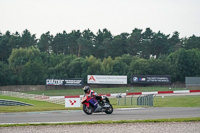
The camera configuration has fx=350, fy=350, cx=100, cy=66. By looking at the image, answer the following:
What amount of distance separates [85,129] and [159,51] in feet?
456

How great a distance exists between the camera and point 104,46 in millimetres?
142625

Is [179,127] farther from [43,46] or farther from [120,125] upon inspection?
[43,46]

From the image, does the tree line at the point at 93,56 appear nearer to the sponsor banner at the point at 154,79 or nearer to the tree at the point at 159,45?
the tree at the point at 159,45

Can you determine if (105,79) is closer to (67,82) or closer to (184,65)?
(67,82)

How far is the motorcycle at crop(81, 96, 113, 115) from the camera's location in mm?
20914

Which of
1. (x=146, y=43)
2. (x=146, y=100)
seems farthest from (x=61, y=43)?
(x=146, y=100)

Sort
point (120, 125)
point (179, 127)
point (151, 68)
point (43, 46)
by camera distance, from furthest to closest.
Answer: point (43, 46) < point (151, 68) < point (120, 125) < point (179, 127)

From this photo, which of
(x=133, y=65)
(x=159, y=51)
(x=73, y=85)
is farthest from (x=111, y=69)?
(x=159, y=51)

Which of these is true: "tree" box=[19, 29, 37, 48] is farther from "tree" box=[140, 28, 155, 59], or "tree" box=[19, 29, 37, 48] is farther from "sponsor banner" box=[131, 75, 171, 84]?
"sponsor banner" box=[131, 75, 171, 84]

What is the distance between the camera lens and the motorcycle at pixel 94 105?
20.9m

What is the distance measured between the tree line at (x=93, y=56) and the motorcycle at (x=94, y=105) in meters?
73.9

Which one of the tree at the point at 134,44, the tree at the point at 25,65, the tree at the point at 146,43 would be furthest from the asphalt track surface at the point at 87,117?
the tree at the point at 146,43

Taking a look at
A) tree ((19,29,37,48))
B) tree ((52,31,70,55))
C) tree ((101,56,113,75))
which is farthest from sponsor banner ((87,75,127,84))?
tree ((19,29,37,48))

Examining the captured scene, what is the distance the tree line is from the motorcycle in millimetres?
73934
